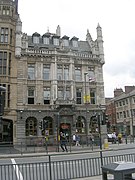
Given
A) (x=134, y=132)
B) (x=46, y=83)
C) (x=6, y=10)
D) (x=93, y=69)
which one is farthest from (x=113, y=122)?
(x=6, y=10)

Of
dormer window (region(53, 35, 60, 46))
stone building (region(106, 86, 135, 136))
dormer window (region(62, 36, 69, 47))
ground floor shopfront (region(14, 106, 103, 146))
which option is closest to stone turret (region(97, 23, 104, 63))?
dormer window (region(62, 36, 69, 47))

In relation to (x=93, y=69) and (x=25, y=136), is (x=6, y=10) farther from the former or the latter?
(x=25, y=136)

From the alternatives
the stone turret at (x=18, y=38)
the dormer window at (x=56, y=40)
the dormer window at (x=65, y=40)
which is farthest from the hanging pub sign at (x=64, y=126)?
the dormer window at (x=65, y=40)

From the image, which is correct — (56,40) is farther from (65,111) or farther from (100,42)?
(65,111)

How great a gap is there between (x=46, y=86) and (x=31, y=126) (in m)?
6.72

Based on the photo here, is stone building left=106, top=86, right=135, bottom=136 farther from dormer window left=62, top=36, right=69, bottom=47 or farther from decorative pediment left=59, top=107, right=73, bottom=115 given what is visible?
dormer window left=62, top=36, right=69, bottom=47

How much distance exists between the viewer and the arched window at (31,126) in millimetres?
37162

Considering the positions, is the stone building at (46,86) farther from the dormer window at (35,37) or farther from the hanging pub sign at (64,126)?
the dormer window at (35,37)

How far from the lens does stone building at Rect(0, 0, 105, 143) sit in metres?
37.0

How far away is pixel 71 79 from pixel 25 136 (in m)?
11.6

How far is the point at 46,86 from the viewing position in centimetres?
3934

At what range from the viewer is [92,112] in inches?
1592

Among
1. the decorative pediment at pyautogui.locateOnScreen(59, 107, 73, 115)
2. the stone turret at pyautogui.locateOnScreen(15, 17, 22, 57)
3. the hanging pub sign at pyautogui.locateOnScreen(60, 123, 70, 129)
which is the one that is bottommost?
the hanging pub sign at pyautogui.locateOnScreen(60, 123, 70, 129)

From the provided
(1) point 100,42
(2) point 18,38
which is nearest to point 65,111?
(2) point 18,38
